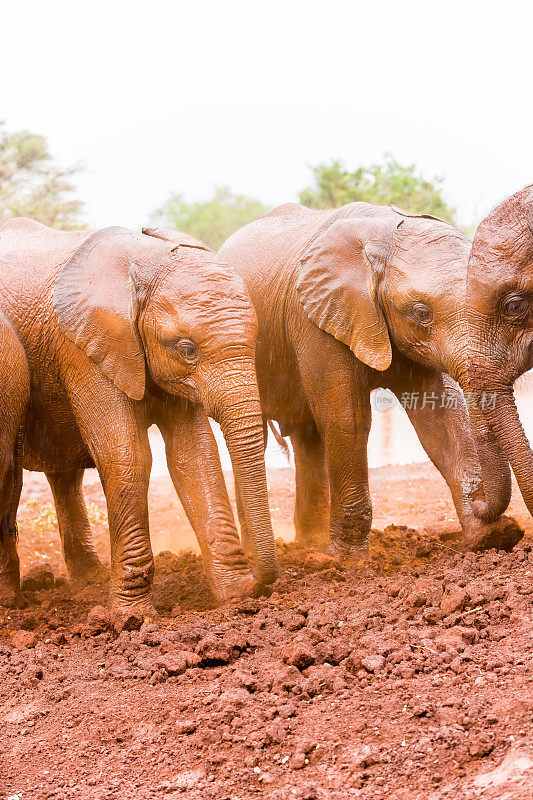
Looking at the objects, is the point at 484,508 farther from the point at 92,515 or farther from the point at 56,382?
the point at 92,515

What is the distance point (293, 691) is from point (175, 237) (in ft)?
10.8

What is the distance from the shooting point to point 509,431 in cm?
596

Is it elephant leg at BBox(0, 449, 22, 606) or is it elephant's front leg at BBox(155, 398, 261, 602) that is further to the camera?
elephant leg at BBox(0, 449, 22, 606)

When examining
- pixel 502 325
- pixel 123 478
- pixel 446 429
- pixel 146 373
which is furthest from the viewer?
pixel 446 429

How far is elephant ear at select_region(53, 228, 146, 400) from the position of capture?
20.5 ft

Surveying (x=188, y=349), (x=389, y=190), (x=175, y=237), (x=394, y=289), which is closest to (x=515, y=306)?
(x=394, y=289)

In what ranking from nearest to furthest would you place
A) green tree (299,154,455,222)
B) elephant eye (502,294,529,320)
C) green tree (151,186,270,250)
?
elephant eye (502,294,529,320)
green tree (299,154,455,222)
green tree (151,186,270,250)

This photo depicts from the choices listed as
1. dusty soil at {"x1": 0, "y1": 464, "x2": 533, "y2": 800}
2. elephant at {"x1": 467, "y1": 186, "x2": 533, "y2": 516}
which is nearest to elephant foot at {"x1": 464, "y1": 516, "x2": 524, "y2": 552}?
dusty soil at {"x1": 0, "y1": 464, "x2": 533, "y2": 800}

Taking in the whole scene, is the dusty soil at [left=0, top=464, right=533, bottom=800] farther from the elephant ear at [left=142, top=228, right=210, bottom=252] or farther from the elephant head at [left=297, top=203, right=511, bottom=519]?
the elephant ear at [left=142, top=228, right=210, bottom=252]

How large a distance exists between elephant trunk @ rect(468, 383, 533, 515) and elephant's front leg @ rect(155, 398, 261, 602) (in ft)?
5.80

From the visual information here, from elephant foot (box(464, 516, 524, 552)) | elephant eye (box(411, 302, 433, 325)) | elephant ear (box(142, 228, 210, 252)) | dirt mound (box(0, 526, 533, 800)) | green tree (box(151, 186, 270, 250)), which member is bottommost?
dirt mound (box(0, 526, 533, 800))

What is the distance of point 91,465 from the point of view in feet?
24.9

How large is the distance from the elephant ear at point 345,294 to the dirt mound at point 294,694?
5.23ft

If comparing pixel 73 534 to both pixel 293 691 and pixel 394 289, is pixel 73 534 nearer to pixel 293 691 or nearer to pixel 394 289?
pixel 394 289
